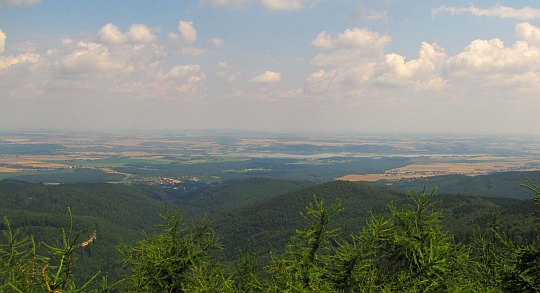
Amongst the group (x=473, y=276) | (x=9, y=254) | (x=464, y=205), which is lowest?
(x=464, y=205)

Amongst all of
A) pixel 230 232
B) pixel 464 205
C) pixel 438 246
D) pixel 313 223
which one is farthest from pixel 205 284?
pixel 230 232

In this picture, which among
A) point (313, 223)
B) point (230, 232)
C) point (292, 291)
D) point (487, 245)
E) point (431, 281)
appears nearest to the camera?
point (431, 281)


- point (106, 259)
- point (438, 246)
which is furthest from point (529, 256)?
point (106, 259)

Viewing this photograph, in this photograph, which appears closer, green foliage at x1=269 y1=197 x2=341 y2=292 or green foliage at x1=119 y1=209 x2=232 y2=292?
green foliage at x1=269 y1=197 x2=341 y2=292

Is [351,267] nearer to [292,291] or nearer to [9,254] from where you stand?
[292,291]

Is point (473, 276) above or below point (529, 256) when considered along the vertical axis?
below

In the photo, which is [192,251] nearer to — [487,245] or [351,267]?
[351,267]

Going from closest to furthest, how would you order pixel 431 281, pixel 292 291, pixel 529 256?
pixel 529 256
pixel 431 281
pixel 292 291

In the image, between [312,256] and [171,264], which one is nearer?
[312,256]

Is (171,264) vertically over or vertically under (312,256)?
under

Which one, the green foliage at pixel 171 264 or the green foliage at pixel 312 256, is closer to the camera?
the green foliage at pixel 312 256

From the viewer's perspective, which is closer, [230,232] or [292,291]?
[292,291]
